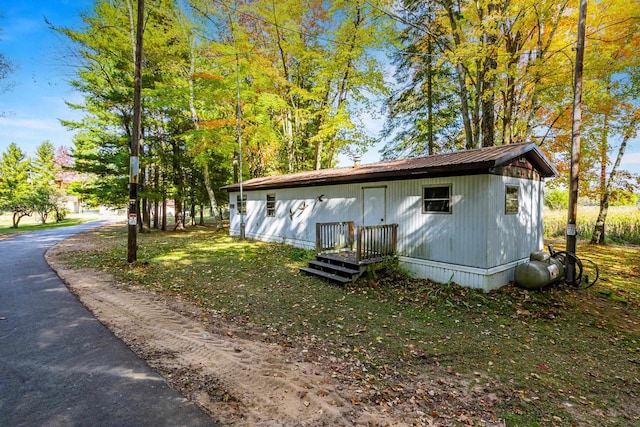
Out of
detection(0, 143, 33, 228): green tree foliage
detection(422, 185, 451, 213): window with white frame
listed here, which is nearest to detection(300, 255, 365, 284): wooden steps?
detection(422, 185, 451, 213): window with white frame

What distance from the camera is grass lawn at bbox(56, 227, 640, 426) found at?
10.3 feet

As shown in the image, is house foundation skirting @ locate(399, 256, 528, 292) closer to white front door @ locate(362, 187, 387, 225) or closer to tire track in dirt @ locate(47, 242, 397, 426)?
white front door @ locate(362, 187, 387, 225)

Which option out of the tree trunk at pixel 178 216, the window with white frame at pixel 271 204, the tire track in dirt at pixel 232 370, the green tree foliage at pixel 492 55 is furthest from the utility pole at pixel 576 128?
the tree trunk at pixel 178 216

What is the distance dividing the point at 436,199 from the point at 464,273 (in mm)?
1907

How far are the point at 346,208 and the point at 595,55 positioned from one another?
29.9 ft

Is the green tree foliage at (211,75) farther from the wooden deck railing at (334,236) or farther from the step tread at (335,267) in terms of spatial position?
the step tread at (335,267)

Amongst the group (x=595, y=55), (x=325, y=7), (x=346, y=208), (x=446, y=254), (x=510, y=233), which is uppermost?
(x=325, y=7)

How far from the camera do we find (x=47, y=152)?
32938mm

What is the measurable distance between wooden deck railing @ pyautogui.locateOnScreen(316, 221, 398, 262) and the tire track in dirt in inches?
156

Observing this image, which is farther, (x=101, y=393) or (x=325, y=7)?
(x=325, y=7)

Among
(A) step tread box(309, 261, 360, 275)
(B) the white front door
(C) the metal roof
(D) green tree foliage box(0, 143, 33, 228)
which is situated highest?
(D) green tree foliage box(0, 143, 33, 228)

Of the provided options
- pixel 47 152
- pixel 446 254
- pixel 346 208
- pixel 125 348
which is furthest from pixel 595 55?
pixel 47 152

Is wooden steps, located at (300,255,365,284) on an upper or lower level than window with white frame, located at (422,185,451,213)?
lower

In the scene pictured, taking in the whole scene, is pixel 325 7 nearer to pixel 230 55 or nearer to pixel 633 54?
pixel 230 55
